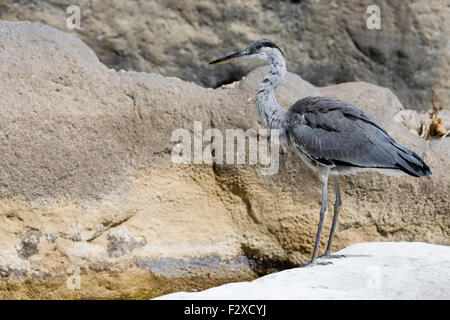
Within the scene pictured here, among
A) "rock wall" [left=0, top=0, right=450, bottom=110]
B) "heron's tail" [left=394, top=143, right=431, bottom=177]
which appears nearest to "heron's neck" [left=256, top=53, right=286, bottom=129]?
"heron's tail" [left=394, top=143, right=431, bottom=177]

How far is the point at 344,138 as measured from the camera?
4.88m

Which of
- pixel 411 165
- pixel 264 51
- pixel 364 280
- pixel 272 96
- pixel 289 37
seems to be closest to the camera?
pixel 364 280

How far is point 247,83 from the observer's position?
5.57m

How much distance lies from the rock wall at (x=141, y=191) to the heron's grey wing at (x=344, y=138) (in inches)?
22.1

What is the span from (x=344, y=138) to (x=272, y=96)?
0.66 metres

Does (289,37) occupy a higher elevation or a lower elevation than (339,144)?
higher

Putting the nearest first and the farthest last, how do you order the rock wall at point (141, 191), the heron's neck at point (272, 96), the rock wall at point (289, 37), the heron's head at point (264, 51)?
the rock wall at point (141, 191), the heron's neck at point (272, 96), the heron's head at point (264, 51), the rock wall at point (289, 37)

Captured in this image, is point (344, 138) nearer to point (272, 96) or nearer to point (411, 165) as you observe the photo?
point (411, 165)

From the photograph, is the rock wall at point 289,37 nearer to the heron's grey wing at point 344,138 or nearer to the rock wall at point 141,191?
the rock wall at point 141,191

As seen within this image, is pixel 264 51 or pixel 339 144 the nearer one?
pixel 339 144

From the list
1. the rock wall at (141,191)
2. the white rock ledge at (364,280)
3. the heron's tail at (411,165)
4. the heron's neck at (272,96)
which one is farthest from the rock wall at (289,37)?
the white rock ledge at (364,280)

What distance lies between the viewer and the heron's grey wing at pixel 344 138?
4.80m

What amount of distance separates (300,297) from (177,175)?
1.89 metres

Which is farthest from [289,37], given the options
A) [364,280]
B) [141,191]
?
[364,280]
